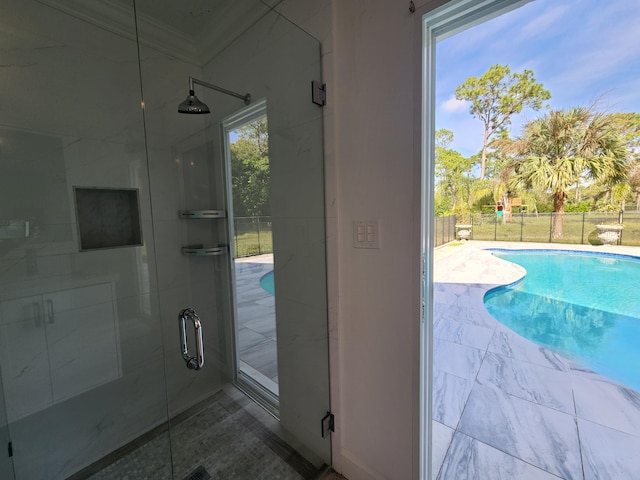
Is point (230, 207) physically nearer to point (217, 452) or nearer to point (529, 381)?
point (217, 452)

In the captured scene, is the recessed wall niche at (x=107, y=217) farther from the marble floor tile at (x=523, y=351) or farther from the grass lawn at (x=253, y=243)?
the marble floor tile at (x=523, y=351)

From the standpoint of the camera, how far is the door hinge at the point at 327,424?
1.41 metres

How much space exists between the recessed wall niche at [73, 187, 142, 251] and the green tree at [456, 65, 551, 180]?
980 cm

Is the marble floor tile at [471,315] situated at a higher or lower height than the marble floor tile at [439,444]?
higher

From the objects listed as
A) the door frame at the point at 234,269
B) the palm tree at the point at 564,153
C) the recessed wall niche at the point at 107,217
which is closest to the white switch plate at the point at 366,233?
the door frame at the point at 234,269

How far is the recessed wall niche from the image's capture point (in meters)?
1.46

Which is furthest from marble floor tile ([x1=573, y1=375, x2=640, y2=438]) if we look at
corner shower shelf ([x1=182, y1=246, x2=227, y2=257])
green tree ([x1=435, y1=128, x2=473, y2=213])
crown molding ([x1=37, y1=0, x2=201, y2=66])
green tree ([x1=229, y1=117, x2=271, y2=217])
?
green tree ([x1=435, y1=128, x2=473, y2=213])

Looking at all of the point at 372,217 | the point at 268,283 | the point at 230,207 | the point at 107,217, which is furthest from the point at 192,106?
the point at 372,217

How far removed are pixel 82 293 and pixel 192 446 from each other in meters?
1.05

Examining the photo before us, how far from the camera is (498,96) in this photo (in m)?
8.48

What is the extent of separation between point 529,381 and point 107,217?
3.22m

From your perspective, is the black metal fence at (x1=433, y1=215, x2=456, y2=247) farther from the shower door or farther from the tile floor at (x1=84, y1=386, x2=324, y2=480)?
Answer: the tile floor at (x1=84, y1=386, x2=324, y2=480)

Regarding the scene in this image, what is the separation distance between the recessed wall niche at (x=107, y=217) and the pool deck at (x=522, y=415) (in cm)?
220

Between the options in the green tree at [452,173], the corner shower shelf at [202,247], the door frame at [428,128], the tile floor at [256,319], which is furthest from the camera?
the green tree at [452,173]
